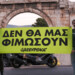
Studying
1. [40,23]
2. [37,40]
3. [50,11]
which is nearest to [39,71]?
[37,40]

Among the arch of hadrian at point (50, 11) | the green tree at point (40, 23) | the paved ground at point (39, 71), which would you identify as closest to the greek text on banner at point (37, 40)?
Result: the paved ground at point (39, 71)

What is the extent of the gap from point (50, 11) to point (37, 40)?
32.1ft

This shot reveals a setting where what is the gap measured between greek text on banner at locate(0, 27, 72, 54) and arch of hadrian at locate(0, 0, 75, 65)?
9.54m

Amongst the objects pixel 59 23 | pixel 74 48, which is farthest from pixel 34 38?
pixel 59 23

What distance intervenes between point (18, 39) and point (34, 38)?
29 centimetres

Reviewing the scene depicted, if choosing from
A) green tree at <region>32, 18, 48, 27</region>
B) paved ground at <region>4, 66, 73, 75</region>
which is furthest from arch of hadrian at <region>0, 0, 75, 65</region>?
green tree at <region>32, 18, 48, 27</region>

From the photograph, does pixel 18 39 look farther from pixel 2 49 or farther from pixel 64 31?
pixel 64 31

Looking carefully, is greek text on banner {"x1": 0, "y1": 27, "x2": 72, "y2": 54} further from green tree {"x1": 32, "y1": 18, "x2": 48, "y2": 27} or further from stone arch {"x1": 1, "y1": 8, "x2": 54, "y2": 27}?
green tree {"x1": 32, "y1": 18, "x2": 48, "y2": 27}

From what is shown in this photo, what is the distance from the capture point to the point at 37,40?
396cm

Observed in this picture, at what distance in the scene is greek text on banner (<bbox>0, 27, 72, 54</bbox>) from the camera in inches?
153

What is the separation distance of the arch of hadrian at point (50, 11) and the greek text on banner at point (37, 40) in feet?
31.3

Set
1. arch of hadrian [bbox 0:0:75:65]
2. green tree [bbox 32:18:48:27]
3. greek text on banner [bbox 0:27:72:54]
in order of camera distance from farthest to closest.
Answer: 1. green tree [bbox 32:18:48:27]
2. arch of hadrian [bbox 0:0:75:65]
3. greek text on banner [bbox 0:27:72:54]

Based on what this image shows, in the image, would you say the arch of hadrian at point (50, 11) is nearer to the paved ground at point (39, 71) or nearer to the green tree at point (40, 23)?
the paved ground at point (39, 71)

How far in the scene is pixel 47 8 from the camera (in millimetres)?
13633
